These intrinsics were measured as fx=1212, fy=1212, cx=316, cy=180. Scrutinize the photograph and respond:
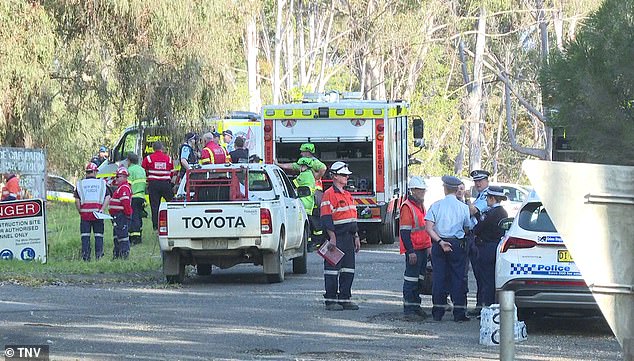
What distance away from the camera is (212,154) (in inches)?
883

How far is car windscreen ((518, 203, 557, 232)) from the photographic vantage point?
39.3 ft

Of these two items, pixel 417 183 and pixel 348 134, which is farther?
pixel 348 134

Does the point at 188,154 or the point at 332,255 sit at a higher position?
the point at 188,154

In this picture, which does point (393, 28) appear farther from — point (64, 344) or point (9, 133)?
point (64, 344)

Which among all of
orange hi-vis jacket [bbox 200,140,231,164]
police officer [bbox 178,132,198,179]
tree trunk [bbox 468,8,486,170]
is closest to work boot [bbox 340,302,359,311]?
police officer [bbox 178,132,198,179]

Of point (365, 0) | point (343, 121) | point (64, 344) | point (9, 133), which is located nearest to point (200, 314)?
point (64, 344)

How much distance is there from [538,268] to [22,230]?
980 centimetres

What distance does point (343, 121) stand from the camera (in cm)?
2395

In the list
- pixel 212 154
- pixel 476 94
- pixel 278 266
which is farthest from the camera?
pixel 476 94

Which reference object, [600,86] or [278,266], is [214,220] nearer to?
[278,266]

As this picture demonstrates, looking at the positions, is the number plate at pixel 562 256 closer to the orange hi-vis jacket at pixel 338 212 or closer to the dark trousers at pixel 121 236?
the orange hi-vis jacket at pixel 338 212

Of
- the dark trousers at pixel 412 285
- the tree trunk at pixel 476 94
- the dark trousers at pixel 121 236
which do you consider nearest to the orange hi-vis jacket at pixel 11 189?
the dark trousers at pixel 121 236

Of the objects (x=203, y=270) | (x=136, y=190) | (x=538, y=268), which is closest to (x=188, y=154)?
(x=136, y=190)

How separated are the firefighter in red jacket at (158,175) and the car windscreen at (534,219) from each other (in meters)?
11.7
